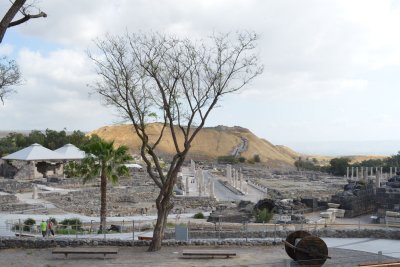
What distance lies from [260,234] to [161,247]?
3.88 m

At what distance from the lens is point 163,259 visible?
50.9 feet

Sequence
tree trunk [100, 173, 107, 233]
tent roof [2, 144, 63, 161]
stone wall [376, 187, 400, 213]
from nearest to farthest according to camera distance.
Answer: tree trunk [100, 173, 107, 233], stone wall [376, 187, 400, 213], tent roof [2, 144, 63, 161]

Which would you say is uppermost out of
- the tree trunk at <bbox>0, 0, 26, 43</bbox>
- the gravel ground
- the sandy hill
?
the sandy hill

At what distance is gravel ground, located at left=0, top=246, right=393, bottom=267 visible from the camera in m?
14.8

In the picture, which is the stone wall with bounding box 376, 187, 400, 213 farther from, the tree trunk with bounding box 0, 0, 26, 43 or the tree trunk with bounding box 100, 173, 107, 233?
the tree trunk with bounding box 0, 0, 26, 43

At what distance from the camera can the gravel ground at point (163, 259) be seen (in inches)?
583

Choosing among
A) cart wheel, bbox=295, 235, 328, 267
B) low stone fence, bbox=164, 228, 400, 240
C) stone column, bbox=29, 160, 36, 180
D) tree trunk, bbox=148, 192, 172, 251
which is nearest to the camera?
cart wheel, bbox=295, 235, 328, 267

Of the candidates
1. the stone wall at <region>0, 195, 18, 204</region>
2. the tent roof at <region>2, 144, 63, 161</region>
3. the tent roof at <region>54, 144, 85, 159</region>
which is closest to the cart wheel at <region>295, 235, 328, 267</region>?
the stone wall at <region>0, 195, 18, 204</region>

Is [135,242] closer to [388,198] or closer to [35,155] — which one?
[388,198]

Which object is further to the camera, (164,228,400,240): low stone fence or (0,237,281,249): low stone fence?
(164,228,400,240): low stone fence

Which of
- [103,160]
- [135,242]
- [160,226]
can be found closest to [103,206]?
[103,160]

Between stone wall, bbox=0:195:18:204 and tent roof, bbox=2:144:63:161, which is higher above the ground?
tent roof, bbox=2:144:63:161

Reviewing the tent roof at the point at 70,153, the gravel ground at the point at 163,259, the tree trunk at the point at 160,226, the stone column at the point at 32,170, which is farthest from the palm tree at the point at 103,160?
the tent roof at the point at 70,153

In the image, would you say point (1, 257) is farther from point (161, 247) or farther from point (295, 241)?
point (295, 241)
